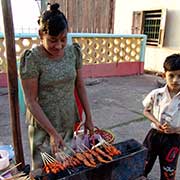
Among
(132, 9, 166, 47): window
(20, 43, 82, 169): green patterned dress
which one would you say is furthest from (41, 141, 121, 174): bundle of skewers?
(132, 9, 166, 47): window

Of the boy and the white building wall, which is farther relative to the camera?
the white building wall

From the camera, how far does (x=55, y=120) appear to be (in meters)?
1.57

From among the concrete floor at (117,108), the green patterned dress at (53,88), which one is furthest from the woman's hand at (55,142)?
the concrete floor at (117,108)

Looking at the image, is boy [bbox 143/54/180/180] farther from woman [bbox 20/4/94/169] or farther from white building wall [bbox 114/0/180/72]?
white building wall [bbox 114/0/180/72]

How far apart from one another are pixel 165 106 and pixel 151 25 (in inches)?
256

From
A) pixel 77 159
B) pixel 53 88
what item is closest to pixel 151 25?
pixel 53 88

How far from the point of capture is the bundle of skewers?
4.49 feet

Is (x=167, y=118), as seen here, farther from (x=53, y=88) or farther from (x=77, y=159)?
(x=53, y=88)

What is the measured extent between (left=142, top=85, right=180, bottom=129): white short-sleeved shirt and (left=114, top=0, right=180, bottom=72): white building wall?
5.59m

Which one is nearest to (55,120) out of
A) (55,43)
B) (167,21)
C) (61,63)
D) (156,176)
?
(61,63)

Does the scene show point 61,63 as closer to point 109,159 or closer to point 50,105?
point 50,105

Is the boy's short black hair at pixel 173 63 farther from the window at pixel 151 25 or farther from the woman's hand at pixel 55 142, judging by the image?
the window at pixel 151 25

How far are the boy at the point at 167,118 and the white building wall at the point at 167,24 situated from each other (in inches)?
220

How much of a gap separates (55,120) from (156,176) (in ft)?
4.52
